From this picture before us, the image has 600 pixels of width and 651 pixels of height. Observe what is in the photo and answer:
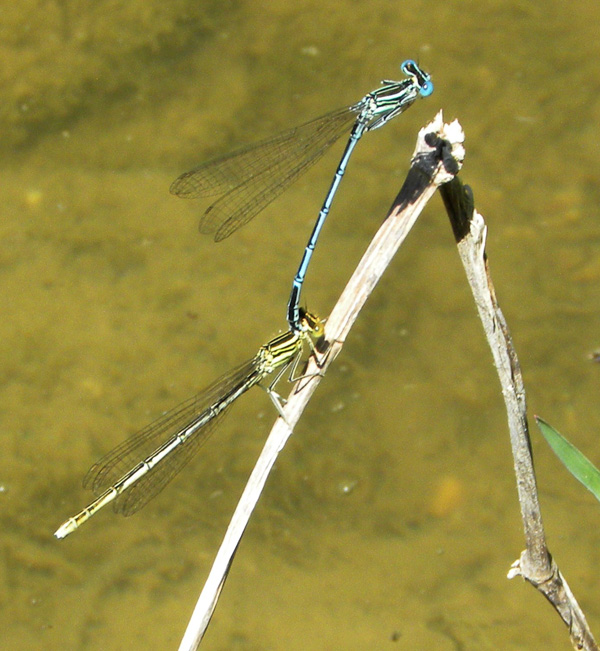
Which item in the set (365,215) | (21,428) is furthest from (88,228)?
(365,215)

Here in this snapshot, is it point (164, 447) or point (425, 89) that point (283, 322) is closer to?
point (164, 447)

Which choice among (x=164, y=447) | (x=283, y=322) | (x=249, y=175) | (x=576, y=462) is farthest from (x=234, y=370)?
(x=576, y=462)

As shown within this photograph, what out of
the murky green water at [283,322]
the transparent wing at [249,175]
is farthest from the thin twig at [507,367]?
the murky green water at [283,322]

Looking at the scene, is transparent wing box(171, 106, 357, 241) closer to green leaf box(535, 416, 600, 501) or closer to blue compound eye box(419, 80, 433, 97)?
blue compound eye box(419, 80, 433, 97)

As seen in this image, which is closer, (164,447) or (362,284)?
(362,284)

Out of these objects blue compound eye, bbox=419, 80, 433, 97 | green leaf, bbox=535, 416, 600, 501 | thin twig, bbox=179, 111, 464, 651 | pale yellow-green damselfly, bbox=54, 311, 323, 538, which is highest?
blue compound eye, bbox=419, 80, 433, 97

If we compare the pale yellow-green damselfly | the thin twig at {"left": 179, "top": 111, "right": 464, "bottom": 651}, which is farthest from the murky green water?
the thin twig at {"left": 179, "top": 111, "right": 464, "bottom": 651}

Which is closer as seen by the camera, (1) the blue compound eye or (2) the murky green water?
(1) the blue compound eye
